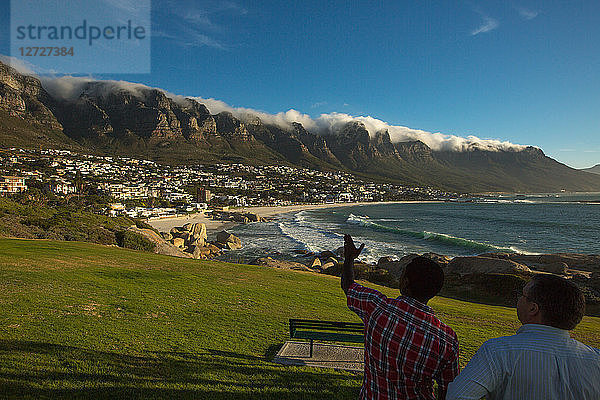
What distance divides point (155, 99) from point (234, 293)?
215 m

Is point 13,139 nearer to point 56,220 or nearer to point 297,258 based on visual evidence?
point 56,220

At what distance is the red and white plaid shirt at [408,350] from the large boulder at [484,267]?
24.5 meters

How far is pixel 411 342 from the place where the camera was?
7.63ft

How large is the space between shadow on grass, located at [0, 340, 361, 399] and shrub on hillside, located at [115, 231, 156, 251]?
22991mm

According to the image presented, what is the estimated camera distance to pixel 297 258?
119 feet

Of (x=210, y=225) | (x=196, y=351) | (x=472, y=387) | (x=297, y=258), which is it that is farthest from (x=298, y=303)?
(x=210, y=225)

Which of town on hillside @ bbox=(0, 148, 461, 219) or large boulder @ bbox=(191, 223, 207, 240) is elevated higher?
town on hillside @ bbox=(0, 148, 461, 219)

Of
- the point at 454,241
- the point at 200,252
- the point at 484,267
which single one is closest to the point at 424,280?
the point at 484,267

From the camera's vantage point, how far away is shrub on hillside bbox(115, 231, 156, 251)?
27.6 m

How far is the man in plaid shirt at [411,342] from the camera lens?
231 centimetres

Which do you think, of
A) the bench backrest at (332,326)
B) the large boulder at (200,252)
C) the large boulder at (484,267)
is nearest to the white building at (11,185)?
the large boulder at (200,252)

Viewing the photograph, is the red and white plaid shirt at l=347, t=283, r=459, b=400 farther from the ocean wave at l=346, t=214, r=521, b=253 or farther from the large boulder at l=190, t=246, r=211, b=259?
the ocean wave at l=346, t=214, r=521, b=253

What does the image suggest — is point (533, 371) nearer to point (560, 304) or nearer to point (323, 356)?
point (560, 304)

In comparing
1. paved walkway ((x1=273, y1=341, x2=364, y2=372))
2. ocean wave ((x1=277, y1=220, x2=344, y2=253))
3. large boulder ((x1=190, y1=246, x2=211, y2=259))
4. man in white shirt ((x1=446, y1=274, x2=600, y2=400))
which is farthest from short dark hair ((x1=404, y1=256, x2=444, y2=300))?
ocean wave ((x1=277, y1=220, x2=344, y2=253))
